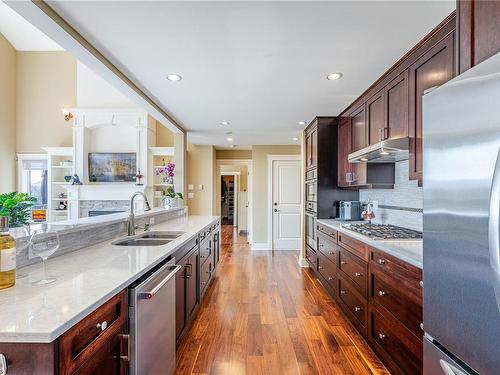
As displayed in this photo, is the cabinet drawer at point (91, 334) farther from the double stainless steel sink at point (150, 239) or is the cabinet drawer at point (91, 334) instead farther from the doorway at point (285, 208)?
the doorway at point (285, 208)

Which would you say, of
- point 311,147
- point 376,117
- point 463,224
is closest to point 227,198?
point 311,147

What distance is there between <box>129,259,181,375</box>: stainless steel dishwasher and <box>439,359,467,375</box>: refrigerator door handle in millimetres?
1214

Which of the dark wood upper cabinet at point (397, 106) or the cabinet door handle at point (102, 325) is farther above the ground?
the dark wood upper cabinet at point (397, 106)

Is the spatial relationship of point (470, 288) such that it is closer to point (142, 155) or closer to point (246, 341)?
point (246, 341)

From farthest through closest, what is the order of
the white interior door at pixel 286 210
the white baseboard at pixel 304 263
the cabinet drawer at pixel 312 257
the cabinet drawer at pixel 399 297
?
the white interior door at pixel 286 210
the white baseboard at pixel 304 263
the cabinet drawer at pixel 312 257
the cabinet drawer at pixel 399 297

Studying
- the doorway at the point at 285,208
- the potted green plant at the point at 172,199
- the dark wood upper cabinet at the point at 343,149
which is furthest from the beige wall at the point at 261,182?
the dark wood upper cabinet at the point at 343,149

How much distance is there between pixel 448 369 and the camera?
878mm

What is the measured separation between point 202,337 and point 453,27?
2930 millimetres

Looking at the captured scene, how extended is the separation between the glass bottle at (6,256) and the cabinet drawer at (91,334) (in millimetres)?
407

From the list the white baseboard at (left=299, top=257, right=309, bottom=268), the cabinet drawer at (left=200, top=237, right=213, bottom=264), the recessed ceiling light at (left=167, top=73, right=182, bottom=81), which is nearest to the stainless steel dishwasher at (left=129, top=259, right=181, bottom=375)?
the cabinet drawer at (left=200, top=237, right=213, bottom=264)

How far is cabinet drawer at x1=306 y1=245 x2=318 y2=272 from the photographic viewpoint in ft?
13.0

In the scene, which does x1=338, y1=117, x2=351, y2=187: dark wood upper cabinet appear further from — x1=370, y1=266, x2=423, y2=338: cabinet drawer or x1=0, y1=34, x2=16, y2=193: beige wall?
x1=0, y1=34, x2=16, y2=193: beige wall

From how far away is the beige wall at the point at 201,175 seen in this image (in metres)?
6.34

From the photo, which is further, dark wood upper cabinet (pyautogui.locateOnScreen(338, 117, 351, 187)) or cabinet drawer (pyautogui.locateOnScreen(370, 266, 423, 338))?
dark wood upper cabinet (pyautogui.locateOnScreen(338, 117, 351, 187))
